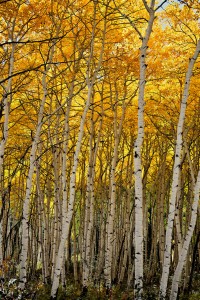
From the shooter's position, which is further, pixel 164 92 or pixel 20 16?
pixel 164 92

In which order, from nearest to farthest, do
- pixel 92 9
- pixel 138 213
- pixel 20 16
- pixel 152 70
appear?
pixel 138 213 → pixel 20 16 → pixel 92 9 → pixel 152 70

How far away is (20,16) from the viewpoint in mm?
7621

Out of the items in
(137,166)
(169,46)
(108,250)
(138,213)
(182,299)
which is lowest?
(182,299)

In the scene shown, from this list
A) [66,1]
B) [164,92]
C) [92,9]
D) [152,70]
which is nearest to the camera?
[66,1]

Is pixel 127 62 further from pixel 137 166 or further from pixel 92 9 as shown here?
pixel 137 166

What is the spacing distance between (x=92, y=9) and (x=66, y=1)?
0.85m

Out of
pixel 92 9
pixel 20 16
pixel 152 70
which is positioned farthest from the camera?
pixel 152 70

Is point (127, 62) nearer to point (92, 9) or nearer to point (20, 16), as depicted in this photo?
point (92, 9)

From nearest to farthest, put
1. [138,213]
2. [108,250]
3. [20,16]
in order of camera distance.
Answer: [138,213], [20,16], [108,250]

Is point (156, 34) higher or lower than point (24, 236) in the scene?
higher

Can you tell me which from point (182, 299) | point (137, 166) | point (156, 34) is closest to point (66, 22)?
point (156, 34)

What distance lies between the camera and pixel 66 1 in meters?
8.46

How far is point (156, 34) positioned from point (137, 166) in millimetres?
5022

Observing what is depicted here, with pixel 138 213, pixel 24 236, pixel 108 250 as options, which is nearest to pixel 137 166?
pixel 138 213
